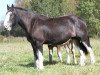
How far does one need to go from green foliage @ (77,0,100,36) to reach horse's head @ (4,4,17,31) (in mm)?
55142

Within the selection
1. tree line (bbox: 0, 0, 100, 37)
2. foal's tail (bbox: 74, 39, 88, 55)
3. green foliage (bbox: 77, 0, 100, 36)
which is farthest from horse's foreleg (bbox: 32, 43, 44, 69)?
green foliage (bbox: 77, 0, 100, 36)

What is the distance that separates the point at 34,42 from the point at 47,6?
44.1 m

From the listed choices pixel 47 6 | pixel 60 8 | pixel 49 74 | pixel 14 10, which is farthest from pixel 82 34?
pixel 60 8

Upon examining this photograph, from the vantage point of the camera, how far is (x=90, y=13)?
2721 inches

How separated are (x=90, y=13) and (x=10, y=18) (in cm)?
5639

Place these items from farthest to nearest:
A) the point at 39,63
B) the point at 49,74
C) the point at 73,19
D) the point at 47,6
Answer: the point at 47,6
the point at 73,19
the point at 39,63
the point at 49,74

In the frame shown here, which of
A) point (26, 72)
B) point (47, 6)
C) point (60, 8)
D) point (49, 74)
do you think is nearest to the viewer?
point (49, 74)

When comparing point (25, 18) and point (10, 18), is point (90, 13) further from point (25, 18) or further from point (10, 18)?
point (10, 18)

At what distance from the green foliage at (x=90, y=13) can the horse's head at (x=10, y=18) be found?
5514 centimetres

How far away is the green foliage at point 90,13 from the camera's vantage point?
68.6m

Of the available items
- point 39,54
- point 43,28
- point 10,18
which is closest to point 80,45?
point 43,28

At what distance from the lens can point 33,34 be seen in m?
13.6

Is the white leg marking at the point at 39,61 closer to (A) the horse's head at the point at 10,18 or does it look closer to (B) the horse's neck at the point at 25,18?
(B) the horse's neck at the point at 25,18

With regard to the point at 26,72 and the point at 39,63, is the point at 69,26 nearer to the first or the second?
the point at 39,63
